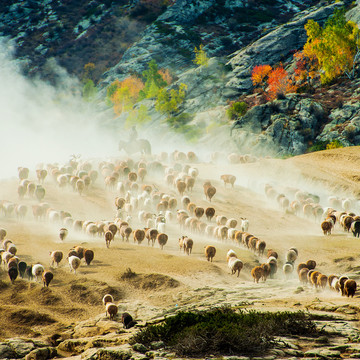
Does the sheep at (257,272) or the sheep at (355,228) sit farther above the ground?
the sheep at (355,228)

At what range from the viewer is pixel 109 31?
141875mm

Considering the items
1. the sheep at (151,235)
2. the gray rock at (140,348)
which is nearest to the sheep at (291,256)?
the sheep at (151,235)

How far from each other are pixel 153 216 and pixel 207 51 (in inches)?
3932

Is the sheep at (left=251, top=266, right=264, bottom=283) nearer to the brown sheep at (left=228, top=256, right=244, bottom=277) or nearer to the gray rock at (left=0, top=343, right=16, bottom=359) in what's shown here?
the brown sheep at (left=228, top=256, right=244, bottom=277)

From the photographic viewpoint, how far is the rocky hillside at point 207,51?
2719 inches

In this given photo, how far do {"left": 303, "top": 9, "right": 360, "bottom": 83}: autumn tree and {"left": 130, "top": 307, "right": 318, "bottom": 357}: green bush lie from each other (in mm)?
75166

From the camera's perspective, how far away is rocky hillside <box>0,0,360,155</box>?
69062mm

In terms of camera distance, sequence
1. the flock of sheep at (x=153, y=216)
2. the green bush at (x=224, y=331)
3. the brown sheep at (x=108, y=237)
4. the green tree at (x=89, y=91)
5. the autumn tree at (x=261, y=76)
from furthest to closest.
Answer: the green tree at (x=89, y=91) → the autumn tree at (x=261, y=76) → the brown sheep at (x=108, y=237) → the flock of sheep at (x=153, y=216) → the green bush at (x=224, y=331)

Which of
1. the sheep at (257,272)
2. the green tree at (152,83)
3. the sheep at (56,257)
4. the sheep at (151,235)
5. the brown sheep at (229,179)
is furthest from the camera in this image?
the green tree at (152,83)

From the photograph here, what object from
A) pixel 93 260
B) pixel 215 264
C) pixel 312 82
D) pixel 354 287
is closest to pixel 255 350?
pixel 354 287

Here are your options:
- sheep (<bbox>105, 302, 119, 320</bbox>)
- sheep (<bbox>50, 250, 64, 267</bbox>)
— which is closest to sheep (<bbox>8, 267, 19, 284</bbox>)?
sheep (<bbox>50, 250, 64, 267</bbox>)

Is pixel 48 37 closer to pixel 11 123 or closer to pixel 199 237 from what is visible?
pixel 11 123

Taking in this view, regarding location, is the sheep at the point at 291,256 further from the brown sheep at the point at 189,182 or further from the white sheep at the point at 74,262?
the brown sheep at the point at 189,182

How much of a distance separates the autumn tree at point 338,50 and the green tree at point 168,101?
31798 mm
